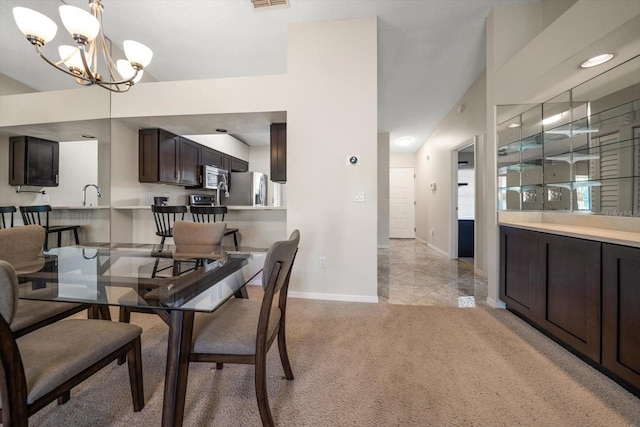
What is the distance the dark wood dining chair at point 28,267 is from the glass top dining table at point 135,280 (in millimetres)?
75

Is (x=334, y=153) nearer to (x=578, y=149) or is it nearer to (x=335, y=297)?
(x=335, y=297)

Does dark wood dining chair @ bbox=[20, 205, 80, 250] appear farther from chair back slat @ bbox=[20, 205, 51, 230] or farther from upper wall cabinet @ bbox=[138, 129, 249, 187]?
upper wall cabinet @ bbox=[138, 129, 249, 187]

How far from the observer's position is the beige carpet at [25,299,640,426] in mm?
1197

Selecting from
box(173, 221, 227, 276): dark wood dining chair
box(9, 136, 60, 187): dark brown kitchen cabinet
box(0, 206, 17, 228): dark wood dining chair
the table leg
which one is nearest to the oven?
box(9, 136, 60, 187): dark brown kitchen cabinet

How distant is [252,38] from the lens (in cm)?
299

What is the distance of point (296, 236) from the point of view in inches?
49.5

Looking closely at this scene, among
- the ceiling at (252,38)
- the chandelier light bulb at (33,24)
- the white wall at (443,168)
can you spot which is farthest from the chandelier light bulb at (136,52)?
the white wall at (443,168)

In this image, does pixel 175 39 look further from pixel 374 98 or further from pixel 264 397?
pixel 264 397

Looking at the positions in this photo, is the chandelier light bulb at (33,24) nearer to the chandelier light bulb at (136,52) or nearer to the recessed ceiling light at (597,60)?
the chandelier light bulb at (136,52)

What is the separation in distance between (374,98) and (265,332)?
246cm

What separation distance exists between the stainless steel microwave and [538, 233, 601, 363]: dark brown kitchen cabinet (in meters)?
4.82

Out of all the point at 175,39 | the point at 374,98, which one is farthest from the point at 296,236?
the point at 175,39

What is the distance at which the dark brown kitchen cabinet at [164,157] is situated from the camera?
3520 mm

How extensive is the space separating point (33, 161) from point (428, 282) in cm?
512
